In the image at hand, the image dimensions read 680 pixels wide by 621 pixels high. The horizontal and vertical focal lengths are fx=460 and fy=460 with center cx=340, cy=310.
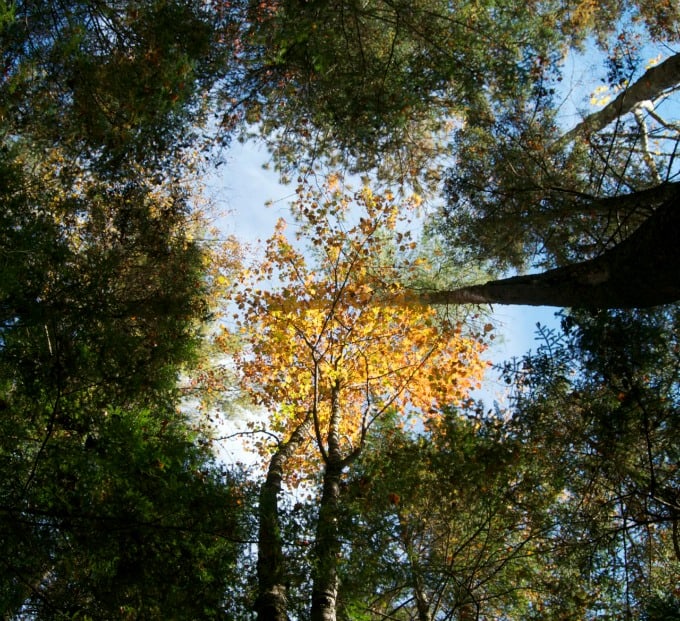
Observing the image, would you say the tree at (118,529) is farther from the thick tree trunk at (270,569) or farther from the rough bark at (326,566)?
the rough bark at (326,566)

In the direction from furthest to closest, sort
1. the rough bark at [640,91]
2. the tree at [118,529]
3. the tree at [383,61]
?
the rough bark at [640,91] → the tree at [383,61] → the tree at [118,529]

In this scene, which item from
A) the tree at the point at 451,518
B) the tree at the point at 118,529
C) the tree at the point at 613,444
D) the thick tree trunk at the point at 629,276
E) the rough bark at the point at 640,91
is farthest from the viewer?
the rough bark at the point at 640,91

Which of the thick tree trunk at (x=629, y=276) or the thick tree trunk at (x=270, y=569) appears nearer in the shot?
the thick tree trunk at (x=629, y=276)

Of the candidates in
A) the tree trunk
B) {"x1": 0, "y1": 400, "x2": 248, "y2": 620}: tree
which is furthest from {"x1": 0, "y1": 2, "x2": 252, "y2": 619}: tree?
the tree trunk

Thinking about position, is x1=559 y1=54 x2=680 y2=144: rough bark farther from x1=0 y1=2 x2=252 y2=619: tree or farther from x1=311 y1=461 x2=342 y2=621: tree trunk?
x1=311 y1=461 x2=342 y2=621: tree trunk

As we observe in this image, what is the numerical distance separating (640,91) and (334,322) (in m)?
6.65

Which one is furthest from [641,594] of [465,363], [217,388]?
[217,388]

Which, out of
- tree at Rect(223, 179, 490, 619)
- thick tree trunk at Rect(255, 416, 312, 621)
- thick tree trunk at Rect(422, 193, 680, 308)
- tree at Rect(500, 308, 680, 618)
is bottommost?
thick tree trunk at Rect(255, 416, 312, 621)

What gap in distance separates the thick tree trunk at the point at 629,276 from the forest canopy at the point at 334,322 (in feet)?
0.07

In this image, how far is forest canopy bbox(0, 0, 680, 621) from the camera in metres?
3.69

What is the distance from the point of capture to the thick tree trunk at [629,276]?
3.55m

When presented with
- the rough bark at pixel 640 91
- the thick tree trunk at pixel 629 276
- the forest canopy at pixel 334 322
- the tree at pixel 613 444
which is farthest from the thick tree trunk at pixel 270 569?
the rough bark at pixel 640 91

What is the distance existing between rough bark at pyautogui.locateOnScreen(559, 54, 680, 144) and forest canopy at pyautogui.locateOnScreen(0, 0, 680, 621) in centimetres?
13

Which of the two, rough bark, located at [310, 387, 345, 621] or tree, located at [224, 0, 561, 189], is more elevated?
tree, located at [224, 0, 561, 189]
